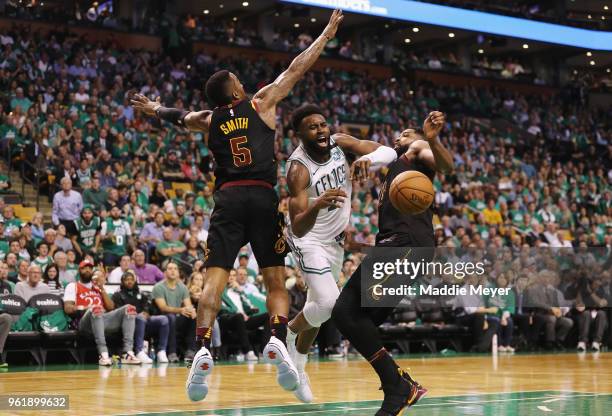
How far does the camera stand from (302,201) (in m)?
6.91

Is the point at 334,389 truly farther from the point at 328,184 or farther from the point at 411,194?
the point at 411,194

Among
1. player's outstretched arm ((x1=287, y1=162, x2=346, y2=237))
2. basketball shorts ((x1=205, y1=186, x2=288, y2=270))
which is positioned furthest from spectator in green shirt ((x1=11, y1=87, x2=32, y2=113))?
player's outstretched arm ((x1=287, y1=162, x2=346, y2=237))

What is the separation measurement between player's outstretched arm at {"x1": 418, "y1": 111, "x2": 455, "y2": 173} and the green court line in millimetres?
1910

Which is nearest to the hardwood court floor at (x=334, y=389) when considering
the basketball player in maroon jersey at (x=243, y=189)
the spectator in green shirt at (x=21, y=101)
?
the basketball player in maroon jersey at (x=243, y=189)

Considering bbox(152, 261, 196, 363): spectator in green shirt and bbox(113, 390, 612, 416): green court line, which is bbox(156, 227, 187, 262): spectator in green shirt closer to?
bbox(152, 261, 196, 363): spectator in green shirt

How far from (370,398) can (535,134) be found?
26837 millimetres

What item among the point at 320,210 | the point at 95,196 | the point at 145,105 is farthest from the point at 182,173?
the point at 320,210

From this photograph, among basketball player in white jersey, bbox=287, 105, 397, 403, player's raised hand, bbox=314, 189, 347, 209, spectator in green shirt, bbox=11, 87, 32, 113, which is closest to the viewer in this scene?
player's raised hand, bbox=314, 189, 347, 209

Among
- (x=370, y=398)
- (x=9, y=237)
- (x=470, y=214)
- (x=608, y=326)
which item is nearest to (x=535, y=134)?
(x=470, y=214)

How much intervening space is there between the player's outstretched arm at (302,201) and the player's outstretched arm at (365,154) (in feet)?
1.00

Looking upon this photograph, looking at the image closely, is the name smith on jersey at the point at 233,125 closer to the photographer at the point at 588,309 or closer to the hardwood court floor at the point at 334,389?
the hardwood court floor at the point at 334,389

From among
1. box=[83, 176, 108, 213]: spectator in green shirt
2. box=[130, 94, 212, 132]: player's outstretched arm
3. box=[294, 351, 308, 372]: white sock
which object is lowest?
box=[294, 351, 308, 372]: white sock

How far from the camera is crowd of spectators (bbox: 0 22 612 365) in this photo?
47.3 feet

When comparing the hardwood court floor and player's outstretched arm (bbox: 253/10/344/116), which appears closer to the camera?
player's outstretched arm (bbox: 253/10/344/116)
